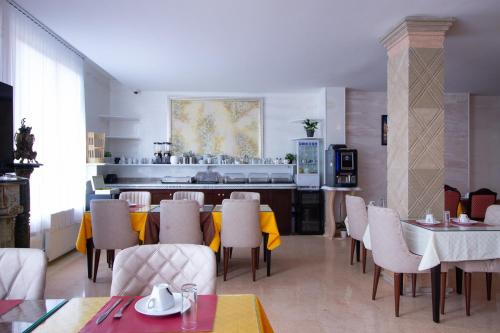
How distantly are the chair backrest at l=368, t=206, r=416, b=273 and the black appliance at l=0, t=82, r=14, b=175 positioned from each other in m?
3.27

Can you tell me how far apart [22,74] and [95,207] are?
1769mm

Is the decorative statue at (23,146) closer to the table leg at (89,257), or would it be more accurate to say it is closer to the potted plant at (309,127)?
the table leg at (89,257)

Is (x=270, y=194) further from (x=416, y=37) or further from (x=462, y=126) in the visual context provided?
(x=462, y=126)

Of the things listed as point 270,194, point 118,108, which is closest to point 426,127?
point 270,194

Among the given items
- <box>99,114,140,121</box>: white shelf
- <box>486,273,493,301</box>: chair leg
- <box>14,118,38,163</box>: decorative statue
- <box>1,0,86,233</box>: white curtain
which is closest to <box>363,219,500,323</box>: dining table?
<box>486,273,493,301</box>: chair leg

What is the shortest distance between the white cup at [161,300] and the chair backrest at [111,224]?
2883 millimetres

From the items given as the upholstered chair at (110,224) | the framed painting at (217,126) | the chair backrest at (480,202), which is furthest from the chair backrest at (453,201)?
the upholstered chair at (110,224)

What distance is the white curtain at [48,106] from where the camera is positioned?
13.2 ft

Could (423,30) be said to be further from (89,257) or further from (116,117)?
(116,117)

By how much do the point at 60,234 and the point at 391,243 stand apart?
428 cm

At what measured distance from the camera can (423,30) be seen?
3.74m

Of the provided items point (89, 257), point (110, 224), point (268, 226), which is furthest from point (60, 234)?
point (268, 226)

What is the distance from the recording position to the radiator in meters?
4.67

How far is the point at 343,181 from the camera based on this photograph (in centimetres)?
666
